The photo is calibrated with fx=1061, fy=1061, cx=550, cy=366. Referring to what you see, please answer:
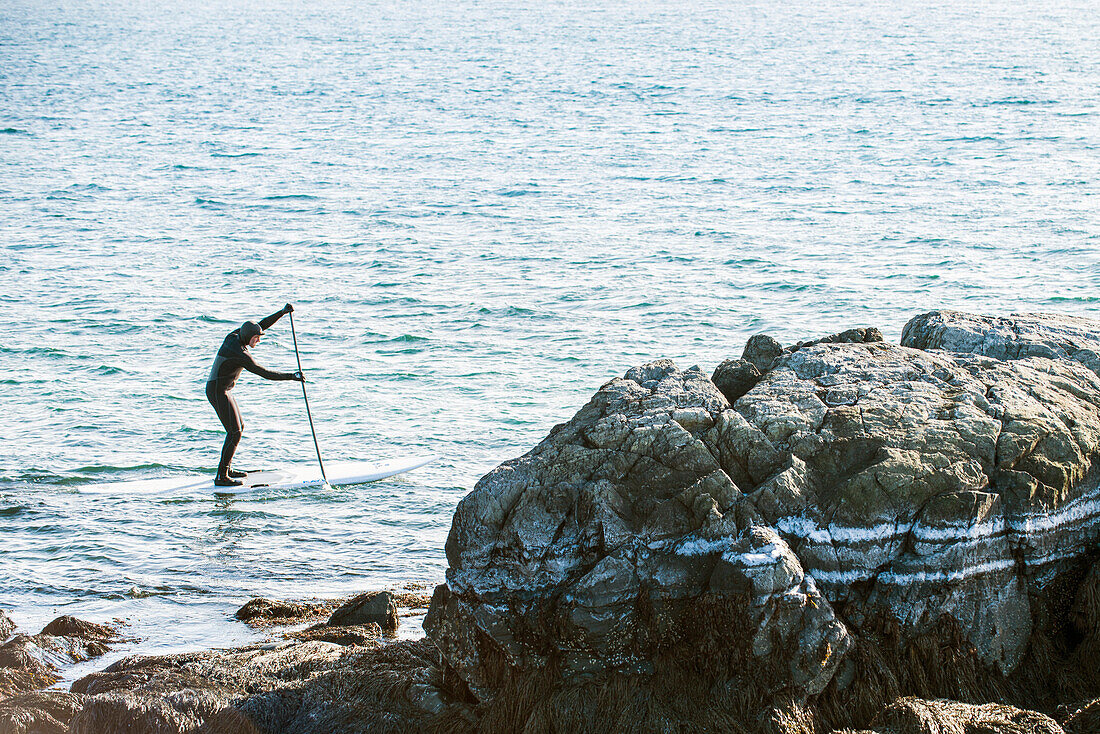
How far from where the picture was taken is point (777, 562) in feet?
19.0

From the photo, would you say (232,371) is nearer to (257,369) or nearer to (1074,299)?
(257,369)

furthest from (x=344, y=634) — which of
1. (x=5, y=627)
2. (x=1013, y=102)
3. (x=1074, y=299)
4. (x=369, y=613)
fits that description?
(x=1013, y=102)

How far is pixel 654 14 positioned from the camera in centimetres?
8169

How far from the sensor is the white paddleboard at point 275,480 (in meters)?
11.9

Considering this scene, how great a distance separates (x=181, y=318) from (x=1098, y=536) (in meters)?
16.7

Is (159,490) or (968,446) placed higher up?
(968,446)

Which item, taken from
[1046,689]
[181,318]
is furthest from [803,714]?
[181,318]

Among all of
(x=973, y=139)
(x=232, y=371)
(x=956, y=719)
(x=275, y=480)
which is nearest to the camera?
(x=956, y=719)

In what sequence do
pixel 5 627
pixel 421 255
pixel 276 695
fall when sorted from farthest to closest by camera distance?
pixel 421 255
pixel 5 627
pixel 276 695

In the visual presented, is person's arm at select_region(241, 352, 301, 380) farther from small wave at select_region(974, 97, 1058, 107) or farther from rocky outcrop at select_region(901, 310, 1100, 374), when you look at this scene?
small wave at select_region(974, 97, 1058, 107)

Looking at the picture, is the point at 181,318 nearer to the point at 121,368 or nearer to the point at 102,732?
the point at 121,368

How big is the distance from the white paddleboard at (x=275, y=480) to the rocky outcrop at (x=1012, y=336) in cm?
638

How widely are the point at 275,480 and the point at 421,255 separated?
1207cm

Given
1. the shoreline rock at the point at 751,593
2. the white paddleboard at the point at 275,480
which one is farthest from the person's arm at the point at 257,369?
the shoreline rock at the point at 751,593
